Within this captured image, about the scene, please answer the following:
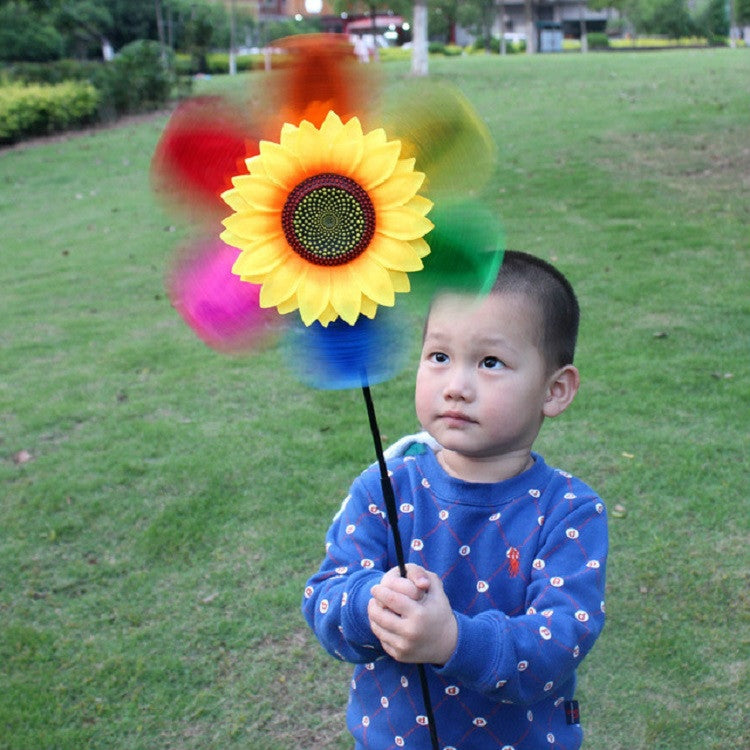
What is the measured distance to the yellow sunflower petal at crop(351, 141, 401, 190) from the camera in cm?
137

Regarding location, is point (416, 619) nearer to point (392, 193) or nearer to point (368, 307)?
point (368, 307)

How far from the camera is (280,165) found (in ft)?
4.48

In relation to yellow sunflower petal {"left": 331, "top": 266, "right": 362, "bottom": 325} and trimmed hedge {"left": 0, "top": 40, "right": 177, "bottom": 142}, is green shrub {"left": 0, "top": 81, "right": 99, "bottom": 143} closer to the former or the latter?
trimmed hedge {"left": 0, "top": 40, "right": 177, "bottom": 142}

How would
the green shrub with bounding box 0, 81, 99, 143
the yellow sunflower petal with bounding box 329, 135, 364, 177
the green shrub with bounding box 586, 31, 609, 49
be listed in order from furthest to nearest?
1. the green shrub with bounding box 586, 31, 609, 49
2. the green shrub with bounding box 0, 81, 99, 143
3. the yellow sunflower petal with bounding box 329, 135, 364, 177

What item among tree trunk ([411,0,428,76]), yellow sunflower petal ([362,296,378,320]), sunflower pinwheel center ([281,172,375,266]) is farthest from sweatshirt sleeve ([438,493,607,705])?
tree trunk ([411,0,428,76])

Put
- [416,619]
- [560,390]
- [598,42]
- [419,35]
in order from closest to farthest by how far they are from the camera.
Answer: [416,619] → [560,390] → [419,35] → [598,42]

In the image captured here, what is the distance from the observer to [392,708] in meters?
1.63

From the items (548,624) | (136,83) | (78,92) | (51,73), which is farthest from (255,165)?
(51,73)

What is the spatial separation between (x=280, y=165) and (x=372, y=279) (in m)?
0.20

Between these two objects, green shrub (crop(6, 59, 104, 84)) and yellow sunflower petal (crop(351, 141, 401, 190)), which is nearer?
yellow sunflower petal (crop(351, 141, 401, 190))

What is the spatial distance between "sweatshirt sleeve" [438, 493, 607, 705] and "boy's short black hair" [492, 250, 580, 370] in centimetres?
26

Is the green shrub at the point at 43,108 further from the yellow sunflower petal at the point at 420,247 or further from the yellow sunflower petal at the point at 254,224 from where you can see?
the yellow sunflower petal at the point at 420,247

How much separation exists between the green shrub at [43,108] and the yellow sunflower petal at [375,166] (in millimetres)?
16726

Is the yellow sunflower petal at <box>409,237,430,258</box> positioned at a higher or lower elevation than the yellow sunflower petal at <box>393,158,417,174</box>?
lower
